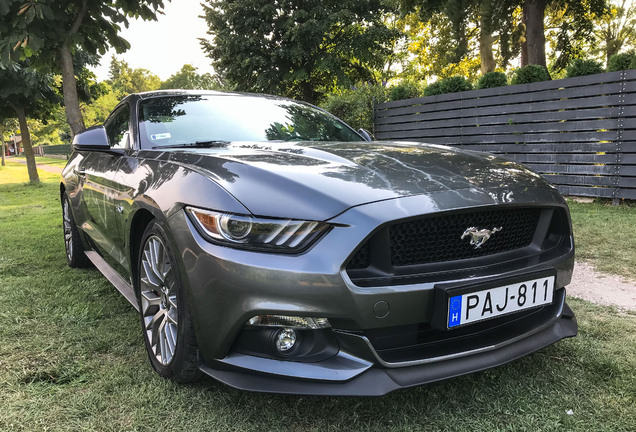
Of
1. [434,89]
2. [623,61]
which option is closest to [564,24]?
[434,89]

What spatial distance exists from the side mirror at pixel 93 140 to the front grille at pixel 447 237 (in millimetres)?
1933

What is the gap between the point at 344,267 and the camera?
150 cm

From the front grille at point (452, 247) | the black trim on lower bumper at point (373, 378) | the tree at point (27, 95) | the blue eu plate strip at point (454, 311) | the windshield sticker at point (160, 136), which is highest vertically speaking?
the tree at point (27, 95)

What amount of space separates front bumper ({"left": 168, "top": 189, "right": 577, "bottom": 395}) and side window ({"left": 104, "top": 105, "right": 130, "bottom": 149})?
1554mm

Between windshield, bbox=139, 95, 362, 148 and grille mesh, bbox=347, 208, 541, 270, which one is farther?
windshield, bbox=139, 95, 362, 148

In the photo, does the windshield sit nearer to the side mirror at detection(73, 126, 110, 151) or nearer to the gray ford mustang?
the side mirror at detection(73, 126, 110, 151)

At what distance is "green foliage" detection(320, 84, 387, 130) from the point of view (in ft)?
35.8

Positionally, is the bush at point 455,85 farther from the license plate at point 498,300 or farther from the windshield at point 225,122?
the license plate at point 498,300

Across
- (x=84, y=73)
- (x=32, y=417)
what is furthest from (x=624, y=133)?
(x=84, y=73)

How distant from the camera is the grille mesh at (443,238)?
1.64 metres

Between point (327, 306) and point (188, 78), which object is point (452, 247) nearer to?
point (327, 306)

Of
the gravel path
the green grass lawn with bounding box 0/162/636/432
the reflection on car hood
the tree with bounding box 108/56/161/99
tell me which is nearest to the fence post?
the gravel path

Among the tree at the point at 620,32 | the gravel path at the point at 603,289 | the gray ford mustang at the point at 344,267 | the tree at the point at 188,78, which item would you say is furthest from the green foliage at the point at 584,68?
the tree at the point at 188,78

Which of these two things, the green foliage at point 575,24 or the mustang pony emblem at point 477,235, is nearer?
the mustang pony emblem at point 477,235
